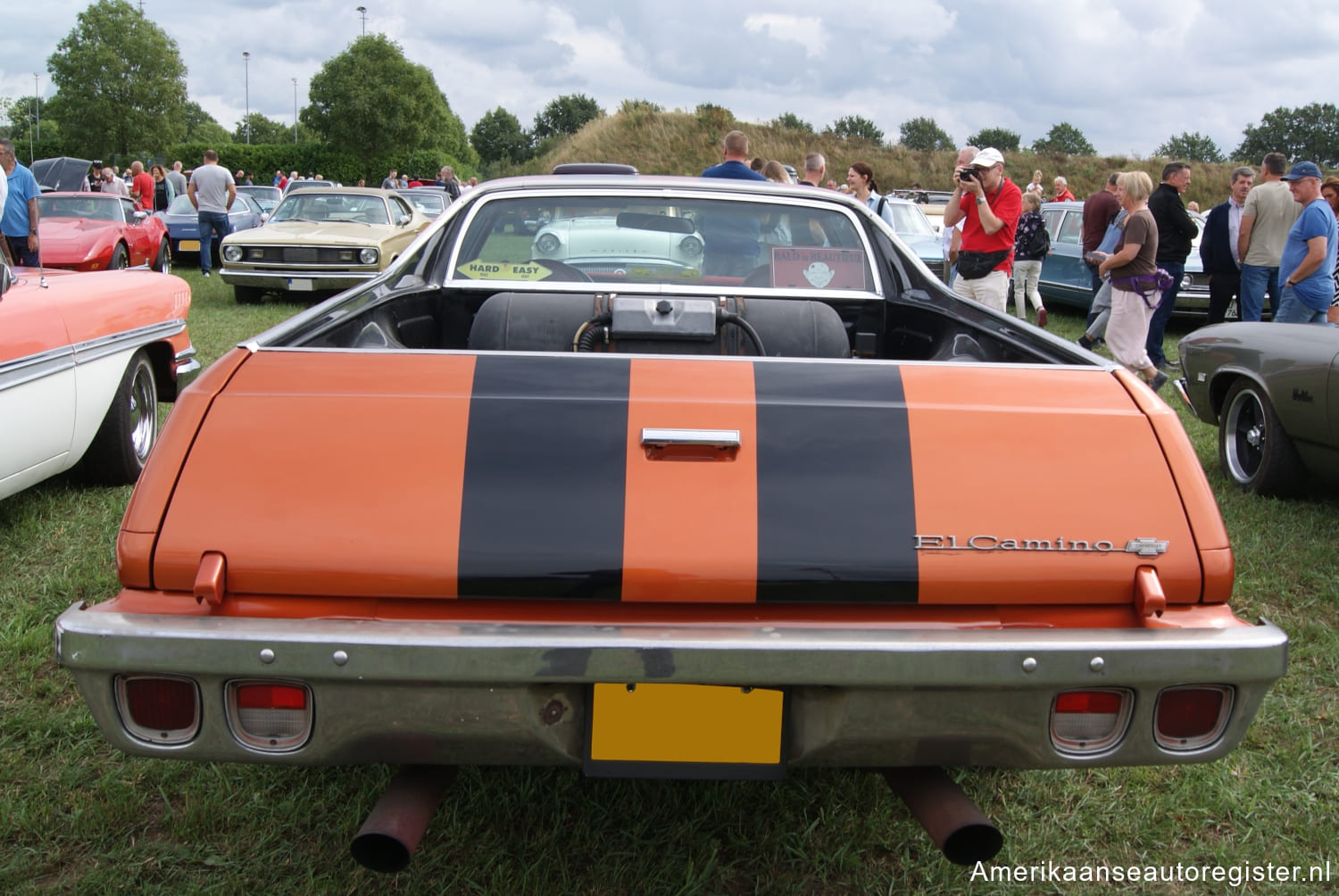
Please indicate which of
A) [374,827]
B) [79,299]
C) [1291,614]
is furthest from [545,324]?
[1291,614]

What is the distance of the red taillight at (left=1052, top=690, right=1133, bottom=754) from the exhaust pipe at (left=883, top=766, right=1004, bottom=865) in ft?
0.61

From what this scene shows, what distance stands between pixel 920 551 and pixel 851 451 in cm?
21

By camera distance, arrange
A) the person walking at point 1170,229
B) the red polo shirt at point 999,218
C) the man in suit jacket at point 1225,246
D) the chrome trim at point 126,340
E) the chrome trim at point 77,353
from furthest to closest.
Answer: the man in suit jacket at point 1225,246 → the person walking at point 1170,229 → the red polo shirt at point 999,218 → the chrome trim at point 126,340 → the chrome trim at point 77,353

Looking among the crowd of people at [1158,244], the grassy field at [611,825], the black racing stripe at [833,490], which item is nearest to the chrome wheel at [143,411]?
the grassy field at [611,825]

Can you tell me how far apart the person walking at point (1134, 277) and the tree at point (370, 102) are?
162ft

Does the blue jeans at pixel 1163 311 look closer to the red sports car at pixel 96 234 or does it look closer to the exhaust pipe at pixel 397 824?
the exhaust pipe at pixel 397 824

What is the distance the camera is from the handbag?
6.52 meters

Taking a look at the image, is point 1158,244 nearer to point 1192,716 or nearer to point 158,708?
point 1192,716

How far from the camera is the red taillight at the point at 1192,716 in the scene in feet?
5.42

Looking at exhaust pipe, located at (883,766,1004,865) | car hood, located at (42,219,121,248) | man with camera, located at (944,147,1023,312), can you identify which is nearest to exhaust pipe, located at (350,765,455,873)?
exhaust pipe, located at (883,766,1004,865)

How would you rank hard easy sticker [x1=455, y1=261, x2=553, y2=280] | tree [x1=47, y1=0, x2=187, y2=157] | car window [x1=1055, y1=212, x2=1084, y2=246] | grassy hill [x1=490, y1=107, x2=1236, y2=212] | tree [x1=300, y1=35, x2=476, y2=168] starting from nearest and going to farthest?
hard easy sticker [x1=455, y1=261, x2=553, y2=280]
car window [x1=1055, y1=212, x2=1084, y2=246]
grassy hill [x1=490, y1=107, x2=1236, y2=212]
tree [x1=47, y1=0, x2=187, y2=157]
tree [x1=300, y1=35, x2=476, y2=168]

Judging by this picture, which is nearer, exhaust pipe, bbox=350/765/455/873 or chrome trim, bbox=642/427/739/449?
exhaust pipe, bbox=350/765/455/873

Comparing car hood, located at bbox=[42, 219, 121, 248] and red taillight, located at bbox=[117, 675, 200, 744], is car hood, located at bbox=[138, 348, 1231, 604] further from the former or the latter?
car hood, located at bbox=[42, 219, 121, 248]

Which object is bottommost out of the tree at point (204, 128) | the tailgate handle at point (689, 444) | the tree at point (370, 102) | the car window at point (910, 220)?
the tailgate handle at point (689, 444)
